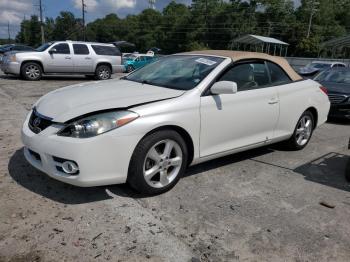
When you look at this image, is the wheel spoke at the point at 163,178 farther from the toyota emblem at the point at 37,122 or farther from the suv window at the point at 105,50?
the suv window at the point at 105,50

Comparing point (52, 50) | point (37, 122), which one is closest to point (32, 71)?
point (52, 50)

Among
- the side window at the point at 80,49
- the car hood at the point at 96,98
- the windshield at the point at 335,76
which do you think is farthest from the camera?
the side window at the point at 80,49

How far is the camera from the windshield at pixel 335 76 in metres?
9.32

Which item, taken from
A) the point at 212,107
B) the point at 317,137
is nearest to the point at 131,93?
the point at 212,107

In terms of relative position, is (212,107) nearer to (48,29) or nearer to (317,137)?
(317,137)

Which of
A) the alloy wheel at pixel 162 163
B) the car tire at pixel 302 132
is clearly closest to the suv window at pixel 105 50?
the car tire at pixel 302 132

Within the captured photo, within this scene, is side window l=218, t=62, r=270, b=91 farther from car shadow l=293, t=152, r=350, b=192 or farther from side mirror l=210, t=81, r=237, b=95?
car shadow l=293, t=152, r=350, b=192

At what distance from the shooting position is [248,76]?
4594 millimetres

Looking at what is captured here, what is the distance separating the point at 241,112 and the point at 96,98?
5.81 feet

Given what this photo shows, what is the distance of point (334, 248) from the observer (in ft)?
9.70

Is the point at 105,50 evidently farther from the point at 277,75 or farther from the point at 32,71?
the point at 277,75

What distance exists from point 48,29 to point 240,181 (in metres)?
116

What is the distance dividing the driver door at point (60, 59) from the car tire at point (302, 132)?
11.6 meters

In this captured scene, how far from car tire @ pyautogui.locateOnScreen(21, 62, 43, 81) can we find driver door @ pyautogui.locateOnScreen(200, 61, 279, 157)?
1168cm
